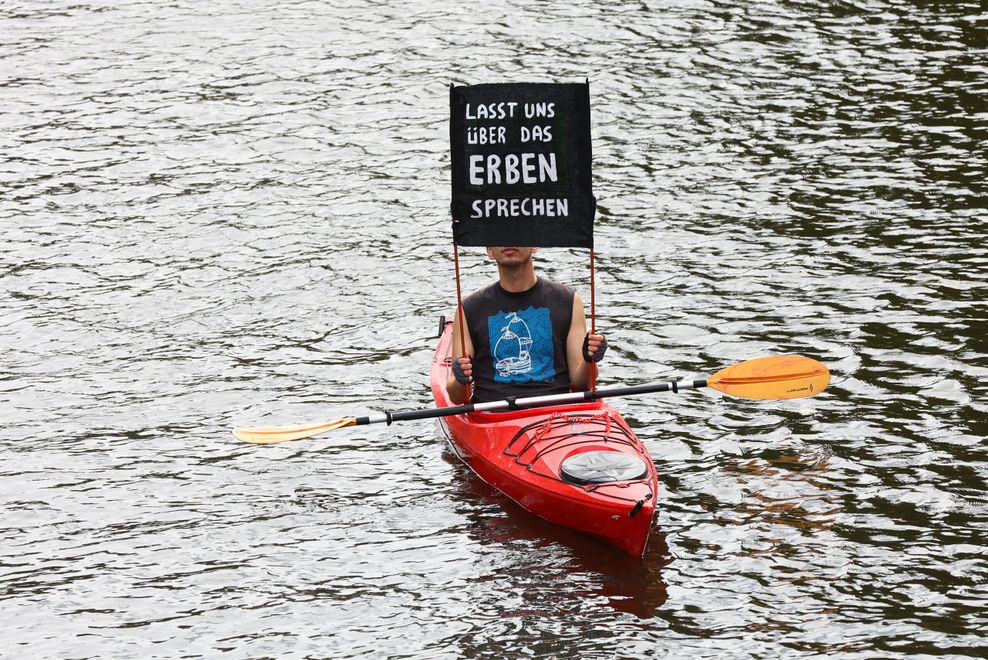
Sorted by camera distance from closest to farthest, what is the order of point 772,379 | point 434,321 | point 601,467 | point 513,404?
point 601,467 < point 513,404 < point 772,379 < point 434,321

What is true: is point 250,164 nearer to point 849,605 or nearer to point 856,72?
point 856,72

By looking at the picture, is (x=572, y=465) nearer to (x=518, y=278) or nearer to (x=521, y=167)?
(x=518, y=278)

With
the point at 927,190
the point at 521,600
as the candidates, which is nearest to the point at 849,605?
the point at 521,600

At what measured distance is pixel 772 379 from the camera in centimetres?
978

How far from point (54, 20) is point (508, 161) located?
15194mm

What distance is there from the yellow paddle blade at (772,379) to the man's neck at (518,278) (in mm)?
1475

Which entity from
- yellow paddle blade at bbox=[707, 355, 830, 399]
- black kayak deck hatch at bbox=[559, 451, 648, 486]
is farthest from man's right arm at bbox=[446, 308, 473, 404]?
yellow paddle blade at bbox=[707, 355, 830, 399]

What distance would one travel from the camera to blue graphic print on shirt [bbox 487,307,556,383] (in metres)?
9.67

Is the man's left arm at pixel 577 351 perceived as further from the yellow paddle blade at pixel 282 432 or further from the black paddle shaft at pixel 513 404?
the yellow paddle blade at pixel 282 432

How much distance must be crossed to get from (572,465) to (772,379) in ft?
5.96

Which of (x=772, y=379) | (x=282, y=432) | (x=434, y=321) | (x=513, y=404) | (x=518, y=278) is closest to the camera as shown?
(x=513, y=404)

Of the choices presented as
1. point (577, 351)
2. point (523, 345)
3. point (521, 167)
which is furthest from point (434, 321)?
point (521, 167)

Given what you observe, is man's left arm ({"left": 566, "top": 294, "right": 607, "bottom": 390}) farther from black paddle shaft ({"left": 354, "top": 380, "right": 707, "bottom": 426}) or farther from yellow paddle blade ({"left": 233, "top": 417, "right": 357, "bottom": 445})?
yellow paddle blade ({"left": 233, "top": 417, "right": 357, "bottom": 445})

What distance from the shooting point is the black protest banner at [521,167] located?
949 centimetres
